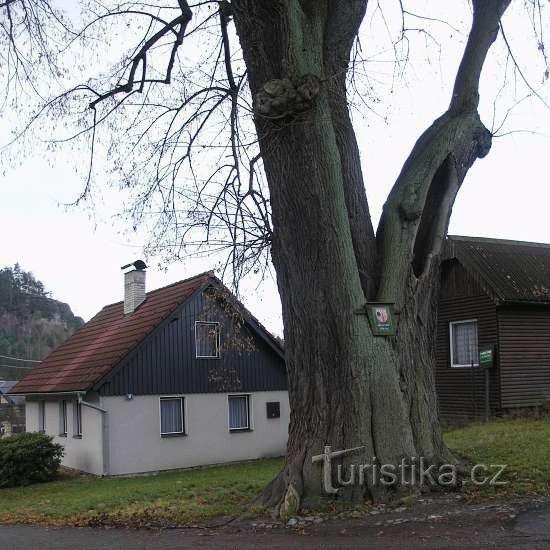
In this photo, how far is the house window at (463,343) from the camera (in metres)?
21.9

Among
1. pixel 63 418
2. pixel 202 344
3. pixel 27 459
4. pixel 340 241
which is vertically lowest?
pixel 27 459

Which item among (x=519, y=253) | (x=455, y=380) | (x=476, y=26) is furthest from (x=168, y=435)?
(x=476, y=26)

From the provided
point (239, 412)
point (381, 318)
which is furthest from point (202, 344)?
point (381, 318)

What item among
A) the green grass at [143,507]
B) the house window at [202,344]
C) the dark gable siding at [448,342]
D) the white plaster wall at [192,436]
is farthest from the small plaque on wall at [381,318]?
the house window at [202,344]

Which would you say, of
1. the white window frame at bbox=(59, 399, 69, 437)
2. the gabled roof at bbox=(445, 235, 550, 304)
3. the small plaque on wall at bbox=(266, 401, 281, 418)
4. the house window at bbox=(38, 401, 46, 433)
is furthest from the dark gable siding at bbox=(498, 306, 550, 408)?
the house window at bbox=(38, 401, 46, 433)

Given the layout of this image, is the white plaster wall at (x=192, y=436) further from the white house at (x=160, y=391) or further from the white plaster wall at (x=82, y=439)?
the white plaster wall at (x=82, y=439)

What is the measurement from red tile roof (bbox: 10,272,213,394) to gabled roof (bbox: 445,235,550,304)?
7.71m

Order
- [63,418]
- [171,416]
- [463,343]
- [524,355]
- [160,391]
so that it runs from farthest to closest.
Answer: [63,418] < [171,416] < [160,391] < [463,343] < [524,355]

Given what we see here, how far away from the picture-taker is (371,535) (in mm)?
7051

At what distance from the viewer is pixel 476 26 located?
972 centimetres

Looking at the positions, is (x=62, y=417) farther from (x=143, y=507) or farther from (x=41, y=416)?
(x=143, y=507)

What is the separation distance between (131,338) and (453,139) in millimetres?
15647

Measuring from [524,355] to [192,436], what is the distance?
34.5ft

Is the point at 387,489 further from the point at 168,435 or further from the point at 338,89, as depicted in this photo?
the point at 168,435
